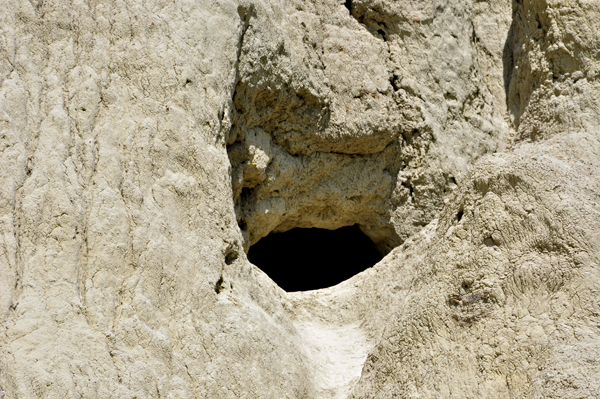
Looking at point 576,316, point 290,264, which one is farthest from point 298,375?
point 290,264

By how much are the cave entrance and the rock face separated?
1.75 m

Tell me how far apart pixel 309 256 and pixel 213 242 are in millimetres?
3731

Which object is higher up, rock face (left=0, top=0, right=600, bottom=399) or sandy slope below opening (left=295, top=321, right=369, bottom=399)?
rock face (left=0, top=0, right=600, bottom=399)

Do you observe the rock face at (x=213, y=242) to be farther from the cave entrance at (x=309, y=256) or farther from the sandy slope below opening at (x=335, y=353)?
the cave entrance at (x=309, y=256)

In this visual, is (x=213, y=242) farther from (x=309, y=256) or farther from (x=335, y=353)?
(x=309, y=256)

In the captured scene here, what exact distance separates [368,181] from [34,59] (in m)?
3.53

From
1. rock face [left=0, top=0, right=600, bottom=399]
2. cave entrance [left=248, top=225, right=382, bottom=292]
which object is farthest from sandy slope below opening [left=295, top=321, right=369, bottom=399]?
cave entrance [left=248, top=225, right=382, bottom=292]

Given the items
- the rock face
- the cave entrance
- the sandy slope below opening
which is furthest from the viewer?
the cave entrance

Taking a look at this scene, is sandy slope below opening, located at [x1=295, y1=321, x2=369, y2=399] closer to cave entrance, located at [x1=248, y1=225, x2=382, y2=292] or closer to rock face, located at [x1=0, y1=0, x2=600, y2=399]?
rock face, located at [x1=0, y1=0, x2=600, y2=399]

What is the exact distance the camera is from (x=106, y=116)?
4609mm

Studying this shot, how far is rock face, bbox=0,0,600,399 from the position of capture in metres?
4.05

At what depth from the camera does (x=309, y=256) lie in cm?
845

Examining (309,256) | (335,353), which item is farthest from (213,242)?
(309,256)

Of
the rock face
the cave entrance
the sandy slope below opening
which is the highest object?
the rock face
